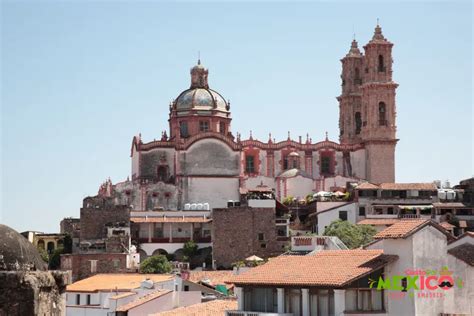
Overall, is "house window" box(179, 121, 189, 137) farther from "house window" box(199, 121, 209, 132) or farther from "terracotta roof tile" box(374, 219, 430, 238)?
"terracotta roof tile" box(374, 219, 430, 238)

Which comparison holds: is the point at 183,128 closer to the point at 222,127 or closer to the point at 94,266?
the point at 222,127

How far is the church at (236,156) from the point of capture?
86.2 meters

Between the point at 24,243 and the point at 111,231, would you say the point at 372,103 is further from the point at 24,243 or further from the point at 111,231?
the point at 24,243

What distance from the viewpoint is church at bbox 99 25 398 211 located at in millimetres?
86250

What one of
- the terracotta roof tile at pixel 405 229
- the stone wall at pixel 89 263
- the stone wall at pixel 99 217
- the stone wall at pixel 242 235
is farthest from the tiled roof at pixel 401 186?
the terracotta roof tile at pixel 405 229

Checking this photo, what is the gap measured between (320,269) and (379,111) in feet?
235

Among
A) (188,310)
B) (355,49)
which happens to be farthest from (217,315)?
(355,49)

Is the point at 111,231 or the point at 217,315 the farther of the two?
the point at 111,231

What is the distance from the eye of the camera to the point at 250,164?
92.8m

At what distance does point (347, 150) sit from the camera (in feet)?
308

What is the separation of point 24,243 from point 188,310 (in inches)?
879

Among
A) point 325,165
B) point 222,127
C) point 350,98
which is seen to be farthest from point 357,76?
point 222,127

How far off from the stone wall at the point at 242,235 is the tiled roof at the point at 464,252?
4705cm

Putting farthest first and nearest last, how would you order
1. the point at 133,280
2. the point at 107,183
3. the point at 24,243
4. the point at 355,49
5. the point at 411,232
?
the point at 355,49
the point at 107,183
the point at 133,280
the point at 411,232
the point at 24,243
